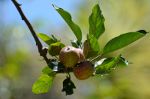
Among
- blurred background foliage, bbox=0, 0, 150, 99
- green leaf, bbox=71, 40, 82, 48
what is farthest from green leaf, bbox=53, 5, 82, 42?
blurred background foliage, bbox=0, 0, 150, 99

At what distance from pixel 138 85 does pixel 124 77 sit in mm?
583

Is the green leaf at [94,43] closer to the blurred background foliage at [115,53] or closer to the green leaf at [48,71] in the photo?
the green leaf at [48,71]

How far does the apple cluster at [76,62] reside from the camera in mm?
1432

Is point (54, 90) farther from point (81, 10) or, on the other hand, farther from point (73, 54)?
point (73, 54)

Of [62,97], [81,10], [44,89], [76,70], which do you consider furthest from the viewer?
[81,10]

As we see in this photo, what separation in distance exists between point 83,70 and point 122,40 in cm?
20

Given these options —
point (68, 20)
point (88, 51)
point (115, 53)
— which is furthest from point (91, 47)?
point (115, 53)

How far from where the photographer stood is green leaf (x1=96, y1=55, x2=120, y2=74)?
4.84 feet

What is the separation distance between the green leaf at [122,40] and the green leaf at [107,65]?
0.06m

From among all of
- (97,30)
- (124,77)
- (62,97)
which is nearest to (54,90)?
(62,97)

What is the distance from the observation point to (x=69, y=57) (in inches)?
56.7

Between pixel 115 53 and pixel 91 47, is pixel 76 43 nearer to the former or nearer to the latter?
pixel 91 47

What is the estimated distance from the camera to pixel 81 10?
1095cm

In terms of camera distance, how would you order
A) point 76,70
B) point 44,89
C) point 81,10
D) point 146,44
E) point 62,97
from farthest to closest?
1. point 146,44
2. point 81,10
3. point 62,97
4. point 44,89
5. point 76,70
